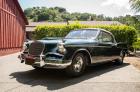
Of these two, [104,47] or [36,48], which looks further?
[104,47]

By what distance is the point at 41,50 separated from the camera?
816 cm

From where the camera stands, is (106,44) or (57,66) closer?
Result: (57,66)

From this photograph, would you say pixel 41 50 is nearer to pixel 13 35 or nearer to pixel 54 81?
pixel 54 81

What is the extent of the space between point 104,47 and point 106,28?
1114 cm

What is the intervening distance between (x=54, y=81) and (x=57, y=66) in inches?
21.5

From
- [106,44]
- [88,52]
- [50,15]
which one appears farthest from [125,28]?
[50,15]

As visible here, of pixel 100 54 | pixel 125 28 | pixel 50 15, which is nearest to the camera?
pixel 100 54

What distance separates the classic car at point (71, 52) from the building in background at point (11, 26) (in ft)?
29.6

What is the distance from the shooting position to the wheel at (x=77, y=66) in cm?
826

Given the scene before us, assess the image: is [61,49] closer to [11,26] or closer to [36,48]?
[36,48]

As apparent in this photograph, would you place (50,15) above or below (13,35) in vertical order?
above

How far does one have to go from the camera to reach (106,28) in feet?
68.6

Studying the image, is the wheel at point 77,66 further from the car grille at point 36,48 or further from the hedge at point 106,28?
the hedge at point 106,28

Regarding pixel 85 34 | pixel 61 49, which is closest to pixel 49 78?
pixel 61 49
